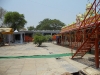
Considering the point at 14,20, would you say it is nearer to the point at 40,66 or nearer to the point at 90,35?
the point at 40,66

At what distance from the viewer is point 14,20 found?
46906 millimetres

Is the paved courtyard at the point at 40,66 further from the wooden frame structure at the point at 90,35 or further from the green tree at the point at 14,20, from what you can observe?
the green tree at the point at 14,20

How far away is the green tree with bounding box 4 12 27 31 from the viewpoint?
4641 centimetres

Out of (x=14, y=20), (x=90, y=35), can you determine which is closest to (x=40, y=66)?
(x=90, y=35)

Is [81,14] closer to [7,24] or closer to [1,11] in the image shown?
[7,24]

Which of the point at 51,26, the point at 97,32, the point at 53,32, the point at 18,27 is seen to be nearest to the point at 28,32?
the point at 18,27

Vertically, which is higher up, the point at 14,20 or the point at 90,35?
the point at 14,20

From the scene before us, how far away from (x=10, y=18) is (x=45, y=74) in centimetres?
4261

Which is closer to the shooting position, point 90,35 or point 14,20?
point 90,35

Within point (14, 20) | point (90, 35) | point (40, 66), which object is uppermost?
point (14, 20)

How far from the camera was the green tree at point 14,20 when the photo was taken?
152 feet

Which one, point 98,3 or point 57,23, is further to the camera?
point 57,23

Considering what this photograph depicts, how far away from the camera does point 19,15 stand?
47938mm

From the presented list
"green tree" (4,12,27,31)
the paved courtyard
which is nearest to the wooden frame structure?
the paved courtyard
